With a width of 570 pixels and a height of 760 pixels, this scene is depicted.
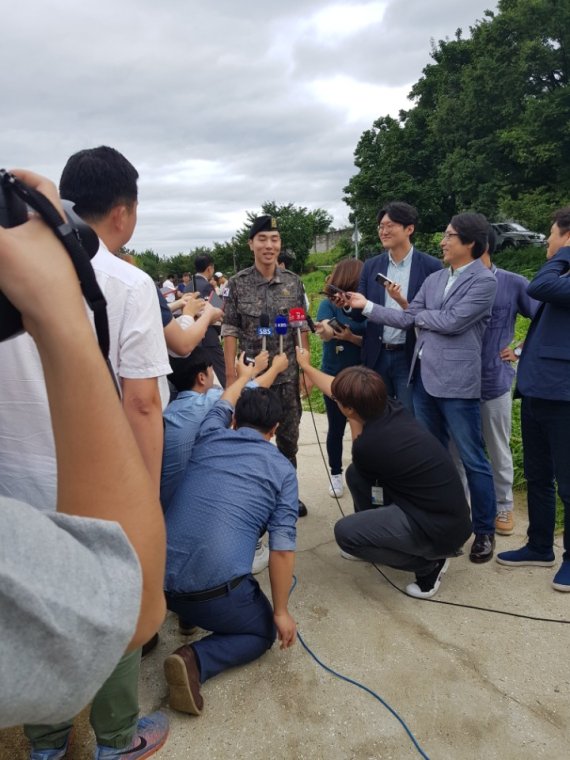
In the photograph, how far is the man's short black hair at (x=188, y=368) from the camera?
2.96m

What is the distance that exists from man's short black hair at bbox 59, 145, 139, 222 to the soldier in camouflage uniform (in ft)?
6.09

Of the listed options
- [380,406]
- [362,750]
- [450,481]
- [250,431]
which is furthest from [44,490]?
[450,481]

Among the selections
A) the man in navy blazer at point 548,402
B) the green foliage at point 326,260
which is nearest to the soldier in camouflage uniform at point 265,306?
the man in navy blazer at point 548,402

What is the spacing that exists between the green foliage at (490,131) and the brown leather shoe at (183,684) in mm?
21255

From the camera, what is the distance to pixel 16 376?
154cm

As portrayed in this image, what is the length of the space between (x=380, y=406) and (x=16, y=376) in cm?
186

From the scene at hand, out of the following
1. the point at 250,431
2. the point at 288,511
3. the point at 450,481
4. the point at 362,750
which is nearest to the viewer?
the point at 362,750

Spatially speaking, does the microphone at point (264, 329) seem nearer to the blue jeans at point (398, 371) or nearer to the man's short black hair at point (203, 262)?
the blue jeans at point (398, 371)

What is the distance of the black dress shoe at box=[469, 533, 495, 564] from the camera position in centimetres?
316

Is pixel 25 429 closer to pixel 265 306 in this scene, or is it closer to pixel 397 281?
pixel 265 306

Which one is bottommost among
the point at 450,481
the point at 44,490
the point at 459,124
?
the point at 450,481

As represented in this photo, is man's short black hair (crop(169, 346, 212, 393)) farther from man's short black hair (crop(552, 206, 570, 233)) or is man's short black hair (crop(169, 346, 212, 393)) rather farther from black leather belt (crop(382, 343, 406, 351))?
man's short black hair (crop(552, 206, 570, 233))

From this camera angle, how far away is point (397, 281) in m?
3.84

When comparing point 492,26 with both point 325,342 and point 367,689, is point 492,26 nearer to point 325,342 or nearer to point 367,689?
point 325,342
